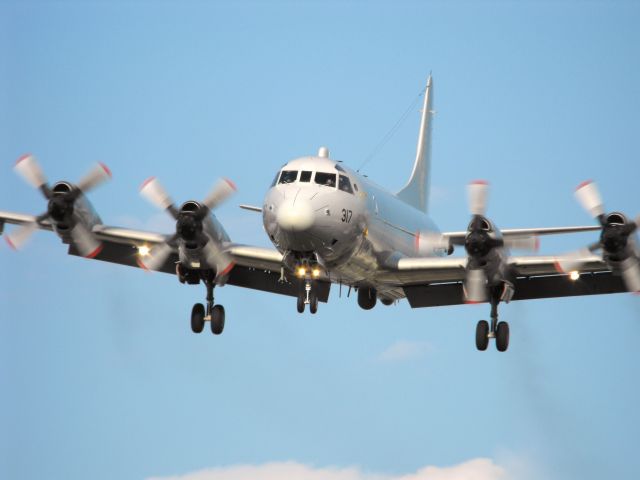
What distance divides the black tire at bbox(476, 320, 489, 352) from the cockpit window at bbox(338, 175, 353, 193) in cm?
539

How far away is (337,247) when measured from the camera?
31.8m

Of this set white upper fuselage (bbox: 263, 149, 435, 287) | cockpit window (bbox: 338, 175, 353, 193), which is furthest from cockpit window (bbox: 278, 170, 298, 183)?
cockpit window (bbox: 338, 175, 353, 193)

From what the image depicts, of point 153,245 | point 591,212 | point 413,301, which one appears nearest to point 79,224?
point 153,245

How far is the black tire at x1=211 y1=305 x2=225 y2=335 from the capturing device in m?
35.0

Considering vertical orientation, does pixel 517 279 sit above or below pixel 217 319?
above

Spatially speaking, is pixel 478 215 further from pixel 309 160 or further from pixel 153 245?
pixel 153 245

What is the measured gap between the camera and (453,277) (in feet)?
112

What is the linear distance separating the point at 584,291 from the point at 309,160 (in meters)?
8.36

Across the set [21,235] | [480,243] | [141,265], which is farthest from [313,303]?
[21,235]

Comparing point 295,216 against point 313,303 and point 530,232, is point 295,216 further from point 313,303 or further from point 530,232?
point 530,232

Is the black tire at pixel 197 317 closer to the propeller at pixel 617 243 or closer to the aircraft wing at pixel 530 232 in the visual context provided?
the aircraft wing at pixel 530 232

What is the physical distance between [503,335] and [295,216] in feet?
24.1

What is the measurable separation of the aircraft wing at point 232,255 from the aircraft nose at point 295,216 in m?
2.27

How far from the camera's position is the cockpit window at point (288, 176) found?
31.7 meters
